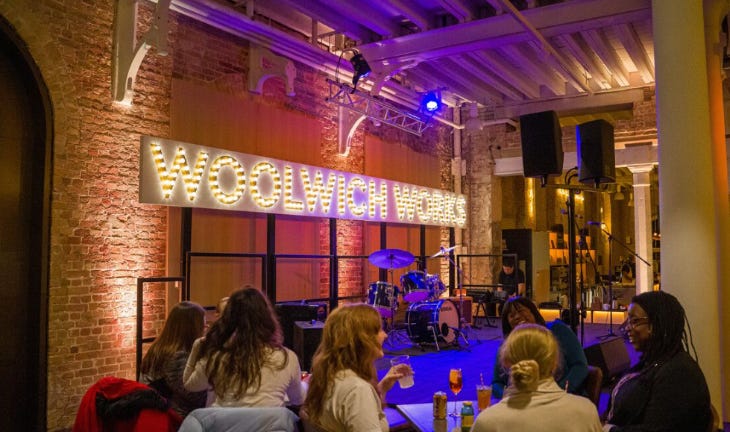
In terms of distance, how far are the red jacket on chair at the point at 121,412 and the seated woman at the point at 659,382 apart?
216 cm

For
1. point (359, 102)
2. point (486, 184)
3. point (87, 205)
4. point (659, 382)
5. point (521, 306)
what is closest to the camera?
point (659, 382)

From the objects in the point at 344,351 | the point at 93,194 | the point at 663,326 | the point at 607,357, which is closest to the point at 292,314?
the point at 93,194

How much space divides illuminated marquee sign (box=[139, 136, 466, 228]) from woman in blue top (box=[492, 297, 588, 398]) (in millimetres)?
4058

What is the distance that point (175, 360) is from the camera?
368 cm

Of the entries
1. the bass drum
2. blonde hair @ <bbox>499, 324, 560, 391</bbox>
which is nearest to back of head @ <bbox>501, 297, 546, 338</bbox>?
blonde hair @ <bbox>499, 324, 560, 391</bbox>

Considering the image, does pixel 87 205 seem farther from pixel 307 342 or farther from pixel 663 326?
pixel 663 326

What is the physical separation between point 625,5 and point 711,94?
72.3 inches

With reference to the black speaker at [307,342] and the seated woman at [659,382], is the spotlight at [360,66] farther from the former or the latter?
the seated woman at [659,382]

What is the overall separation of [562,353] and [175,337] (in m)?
2.48

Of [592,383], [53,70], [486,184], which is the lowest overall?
[592,383]

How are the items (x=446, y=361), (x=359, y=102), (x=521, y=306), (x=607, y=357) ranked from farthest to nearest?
(x=359, y=102)
(x=446, y=361)
(x=607, y=357)
(x=521, y=306)

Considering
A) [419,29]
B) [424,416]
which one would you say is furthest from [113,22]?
[424,416]

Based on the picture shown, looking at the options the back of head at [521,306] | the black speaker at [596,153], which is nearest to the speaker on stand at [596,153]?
the black speaker at [596,153]

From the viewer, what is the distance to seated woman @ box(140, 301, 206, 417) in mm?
3643
